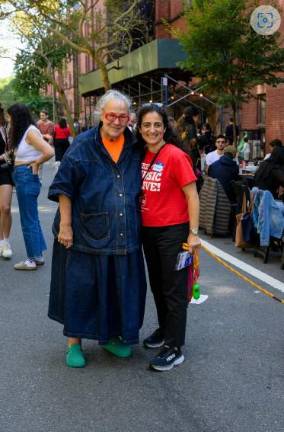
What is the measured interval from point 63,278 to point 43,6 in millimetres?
20285

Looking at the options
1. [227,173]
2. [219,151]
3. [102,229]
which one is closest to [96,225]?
[102,229]

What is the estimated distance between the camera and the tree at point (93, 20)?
935 inches

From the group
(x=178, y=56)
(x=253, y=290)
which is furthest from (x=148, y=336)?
(x=178, y=56)

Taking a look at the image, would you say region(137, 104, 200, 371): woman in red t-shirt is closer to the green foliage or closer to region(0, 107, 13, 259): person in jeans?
region(0, 107, 13, 259): person in jeans

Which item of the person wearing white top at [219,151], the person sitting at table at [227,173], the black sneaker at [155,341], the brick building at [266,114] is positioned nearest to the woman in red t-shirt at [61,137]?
the brick building at [266,114]

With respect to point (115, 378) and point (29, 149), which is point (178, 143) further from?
point (29, 149)

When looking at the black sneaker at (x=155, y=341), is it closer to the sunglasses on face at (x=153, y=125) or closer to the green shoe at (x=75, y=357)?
the green shoe at (x=75, y=357)

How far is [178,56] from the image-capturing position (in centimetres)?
2305

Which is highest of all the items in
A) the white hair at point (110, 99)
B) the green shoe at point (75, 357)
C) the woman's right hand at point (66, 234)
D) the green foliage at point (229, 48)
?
the green foliage at point (229, 48)

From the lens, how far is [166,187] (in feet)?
13.3

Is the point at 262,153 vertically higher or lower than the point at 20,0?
lower

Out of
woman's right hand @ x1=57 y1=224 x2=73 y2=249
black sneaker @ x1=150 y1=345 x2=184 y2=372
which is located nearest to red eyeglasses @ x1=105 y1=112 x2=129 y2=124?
woman's right hand @ x1=57 y1=224 x2=73 y2=249

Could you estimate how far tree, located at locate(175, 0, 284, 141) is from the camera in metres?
12.7

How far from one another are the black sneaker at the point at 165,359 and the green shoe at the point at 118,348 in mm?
264
